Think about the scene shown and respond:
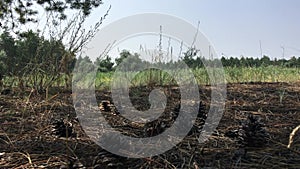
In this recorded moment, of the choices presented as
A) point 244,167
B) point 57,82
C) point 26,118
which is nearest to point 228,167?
point 244,167

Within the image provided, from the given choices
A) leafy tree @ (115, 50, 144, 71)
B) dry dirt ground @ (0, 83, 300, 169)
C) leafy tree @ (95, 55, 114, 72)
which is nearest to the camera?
dry dirt ground @ (0, 83, 300, 169)

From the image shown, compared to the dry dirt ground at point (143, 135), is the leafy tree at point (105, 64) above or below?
above

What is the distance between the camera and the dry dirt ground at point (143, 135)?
157 centimetres

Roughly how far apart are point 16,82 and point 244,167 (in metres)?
3.10

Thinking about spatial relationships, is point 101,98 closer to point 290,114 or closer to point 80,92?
point 80,92

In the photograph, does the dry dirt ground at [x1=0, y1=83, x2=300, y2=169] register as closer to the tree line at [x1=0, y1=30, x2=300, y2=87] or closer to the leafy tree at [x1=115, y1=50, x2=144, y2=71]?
the tree line at [x1=0, y1=30, x2=300, y2=87]

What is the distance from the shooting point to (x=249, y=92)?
353cm

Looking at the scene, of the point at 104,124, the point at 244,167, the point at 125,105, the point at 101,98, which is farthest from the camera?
the point at 101,98

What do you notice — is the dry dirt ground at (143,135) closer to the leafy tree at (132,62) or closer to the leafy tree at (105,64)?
the leafy tree at (105,64)

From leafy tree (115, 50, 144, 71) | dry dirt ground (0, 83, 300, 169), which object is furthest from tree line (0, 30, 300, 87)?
dry dirt ground (0, 83, 300, 169)

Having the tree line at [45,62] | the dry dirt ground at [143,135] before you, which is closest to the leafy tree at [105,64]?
the tree line at [45,62]

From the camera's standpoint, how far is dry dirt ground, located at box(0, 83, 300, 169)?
1571 millimetres

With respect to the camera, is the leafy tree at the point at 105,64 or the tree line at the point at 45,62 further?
the leafy tree at the point at 105,64

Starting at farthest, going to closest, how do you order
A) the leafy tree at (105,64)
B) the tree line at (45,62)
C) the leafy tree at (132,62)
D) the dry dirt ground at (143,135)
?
1. the leafy tree at (132,62)
2. the leafy tree at (105,64)
3. the tree line at (45,62)
4. the dry dirt ground at (143,135)
